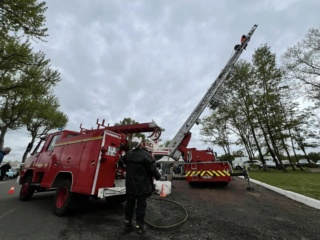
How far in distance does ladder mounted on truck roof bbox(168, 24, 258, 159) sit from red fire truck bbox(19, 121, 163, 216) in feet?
19.5

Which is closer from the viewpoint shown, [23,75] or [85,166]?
[85,166]

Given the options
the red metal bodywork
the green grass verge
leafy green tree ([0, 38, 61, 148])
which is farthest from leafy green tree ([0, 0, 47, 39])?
the green grass verge

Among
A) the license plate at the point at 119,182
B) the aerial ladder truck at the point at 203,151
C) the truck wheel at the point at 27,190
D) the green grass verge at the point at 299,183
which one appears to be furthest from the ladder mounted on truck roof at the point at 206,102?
the truck wheel at the point at 27,190

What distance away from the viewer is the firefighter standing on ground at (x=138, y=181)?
3.86 meters

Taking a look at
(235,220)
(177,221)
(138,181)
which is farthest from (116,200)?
(235,220)

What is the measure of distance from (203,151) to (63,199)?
8175 millimetres

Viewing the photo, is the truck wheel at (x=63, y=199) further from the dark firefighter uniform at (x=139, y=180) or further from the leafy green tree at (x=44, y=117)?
the leafy green tree at (x=44, y=117)

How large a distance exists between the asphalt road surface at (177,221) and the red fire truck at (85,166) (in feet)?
1.75

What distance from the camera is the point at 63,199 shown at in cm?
524

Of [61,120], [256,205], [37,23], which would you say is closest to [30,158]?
[37,23]

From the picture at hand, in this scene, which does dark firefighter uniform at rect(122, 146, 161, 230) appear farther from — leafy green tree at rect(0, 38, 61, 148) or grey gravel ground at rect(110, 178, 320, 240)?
leafy green tree at rect(0, 38, 61, 148)

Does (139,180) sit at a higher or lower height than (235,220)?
higher

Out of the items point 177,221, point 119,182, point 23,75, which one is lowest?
point 177,221

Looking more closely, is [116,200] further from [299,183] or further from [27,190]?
[299,183]
